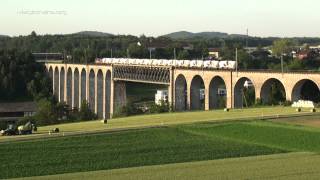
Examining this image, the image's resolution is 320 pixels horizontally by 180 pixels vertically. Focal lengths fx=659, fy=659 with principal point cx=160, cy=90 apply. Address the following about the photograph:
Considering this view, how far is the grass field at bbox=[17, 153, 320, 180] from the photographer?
31.0m

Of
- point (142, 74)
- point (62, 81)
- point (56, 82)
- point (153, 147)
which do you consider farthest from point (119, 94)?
point (153, 147)

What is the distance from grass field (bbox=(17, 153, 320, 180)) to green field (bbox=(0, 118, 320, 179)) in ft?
3.09

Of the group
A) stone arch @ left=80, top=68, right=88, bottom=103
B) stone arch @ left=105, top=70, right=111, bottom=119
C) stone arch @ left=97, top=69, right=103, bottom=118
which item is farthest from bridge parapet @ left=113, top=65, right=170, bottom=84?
stone arch @ left=80, top=68, right=88, bottom=103

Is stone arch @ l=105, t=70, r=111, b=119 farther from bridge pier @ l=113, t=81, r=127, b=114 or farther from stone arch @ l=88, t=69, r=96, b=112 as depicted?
stone arch @ l=88, t=69, r=96, b=112

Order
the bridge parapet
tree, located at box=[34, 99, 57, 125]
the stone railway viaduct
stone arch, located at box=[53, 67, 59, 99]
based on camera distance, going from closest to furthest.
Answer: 1. the stone railway viaduct
2. tree, located at box=[34, 99, 57, 125]
3. the bridge parapet
4. stone arch, located at box=[53, 67, 59, 99]

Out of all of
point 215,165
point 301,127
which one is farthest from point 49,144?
point 301,127

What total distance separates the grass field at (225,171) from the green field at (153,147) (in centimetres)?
94

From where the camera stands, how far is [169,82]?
99688 millimetres

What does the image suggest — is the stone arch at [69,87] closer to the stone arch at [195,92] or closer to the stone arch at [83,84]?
the stone arch at [83,84]

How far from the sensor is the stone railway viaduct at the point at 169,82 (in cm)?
7801

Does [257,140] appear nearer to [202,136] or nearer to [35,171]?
[202,136]

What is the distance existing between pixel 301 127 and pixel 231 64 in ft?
126

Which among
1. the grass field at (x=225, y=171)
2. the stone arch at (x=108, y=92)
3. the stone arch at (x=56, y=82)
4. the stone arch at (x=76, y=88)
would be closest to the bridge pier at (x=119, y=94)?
the stone arch at (x=108, y=92)

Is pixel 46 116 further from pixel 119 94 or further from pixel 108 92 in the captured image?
pixel 108 92
